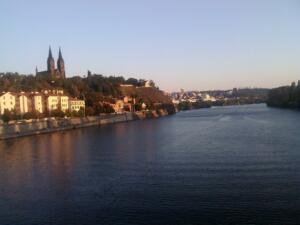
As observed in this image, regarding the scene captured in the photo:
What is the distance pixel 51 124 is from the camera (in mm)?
20781

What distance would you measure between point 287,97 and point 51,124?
71.4ft

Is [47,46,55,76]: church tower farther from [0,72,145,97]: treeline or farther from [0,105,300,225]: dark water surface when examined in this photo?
[0,105,300,225]: dark water surface

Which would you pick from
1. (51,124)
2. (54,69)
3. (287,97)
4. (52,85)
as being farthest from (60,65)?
(51,124)

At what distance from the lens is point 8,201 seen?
20.8 ft

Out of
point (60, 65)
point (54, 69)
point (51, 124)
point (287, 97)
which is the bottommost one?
point (51, 124)

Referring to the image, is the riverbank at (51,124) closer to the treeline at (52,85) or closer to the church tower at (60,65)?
the treeline at (52,85)

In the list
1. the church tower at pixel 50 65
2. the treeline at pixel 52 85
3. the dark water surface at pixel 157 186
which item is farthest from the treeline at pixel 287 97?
the dark water surface at pixel 157 186

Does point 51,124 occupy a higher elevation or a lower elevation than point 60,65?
lower

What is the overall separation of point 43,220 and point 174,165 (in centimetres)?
374

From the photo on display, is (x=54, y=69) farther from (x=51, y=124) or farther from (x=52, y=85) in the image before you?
(x=51, y=124)

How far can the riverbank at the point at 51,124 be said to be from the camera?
17.2 meters

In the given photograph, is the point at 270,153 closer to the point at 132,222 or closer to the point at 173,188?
the point at 173,188

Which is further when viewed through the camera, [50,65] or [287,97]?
[50,65]

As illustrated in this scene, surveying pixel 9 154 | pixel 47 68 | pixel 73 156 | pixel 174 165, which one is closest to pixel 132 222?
pixel 174 165
